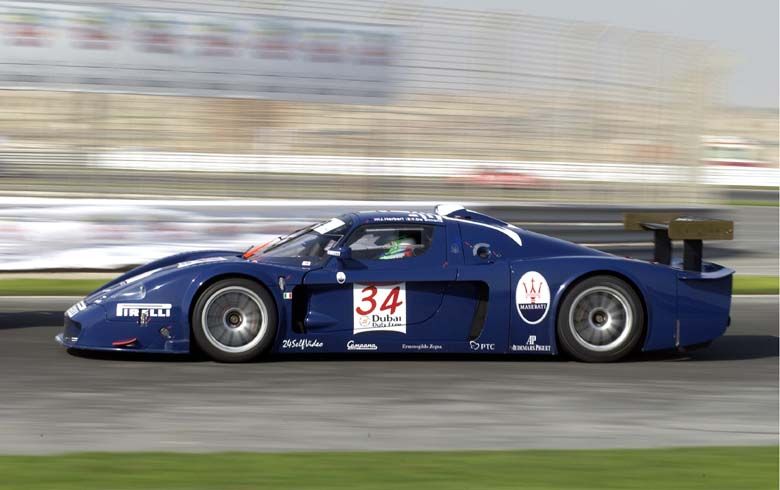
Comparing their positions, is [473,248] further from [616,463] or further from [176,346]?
[616,463]

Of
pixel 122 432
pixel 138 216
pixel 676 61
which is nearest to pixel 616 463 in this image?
pixel 122 432

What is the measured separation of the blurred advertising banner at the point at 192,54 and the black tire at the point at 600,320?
25.0 feet

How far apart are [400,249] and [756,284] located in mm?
7848

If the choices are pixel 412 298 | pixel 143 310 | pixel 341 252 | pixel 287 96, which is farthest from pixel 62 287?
pixel 412 298

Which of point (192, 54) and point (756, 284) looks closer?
point (756, 284)

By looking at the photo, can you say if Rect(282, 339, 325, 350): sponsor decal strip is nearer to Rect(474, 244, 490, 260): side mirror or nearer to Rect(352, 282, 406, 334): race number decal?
Rect(352, 282, 406, 334): race number decal

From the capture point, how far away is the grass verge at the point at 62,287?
40.1ft

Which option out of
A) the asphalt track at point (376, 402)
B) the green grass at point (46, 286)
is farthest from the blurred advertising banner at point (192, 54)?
the asphalt track at point (376, 402)

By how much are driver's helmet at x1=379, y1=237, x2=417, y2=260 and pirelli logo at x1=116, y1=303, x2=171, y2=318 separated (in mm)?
1573

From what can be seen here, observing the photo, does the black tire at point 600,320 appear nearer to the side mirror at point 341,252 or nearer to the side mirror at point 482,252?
the side mirror at point 482,252

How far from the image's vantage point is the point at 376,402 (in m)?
6.79

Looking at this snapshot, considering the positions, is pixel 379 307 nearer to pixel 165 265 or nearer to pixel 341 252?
pixel 341 252

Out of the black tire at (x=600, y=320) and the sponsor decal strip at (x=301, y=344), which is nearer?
the sponsor decal strip at (x=301, y=344)

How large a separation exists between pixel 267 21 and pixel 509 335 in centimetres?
844
